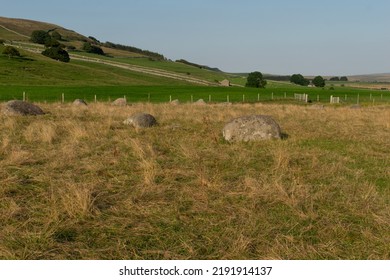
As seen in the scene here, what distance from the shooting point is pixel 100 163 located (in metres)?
8.55

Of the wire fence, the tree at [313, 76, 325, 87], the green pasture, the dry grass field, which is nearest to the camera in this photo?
the dry grass field

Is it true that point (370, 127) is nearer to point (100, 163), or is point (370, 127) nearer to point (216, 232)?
point (100, 163)

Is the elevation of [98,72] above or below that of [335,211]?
above

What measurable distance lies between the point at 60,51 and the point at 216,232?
103m

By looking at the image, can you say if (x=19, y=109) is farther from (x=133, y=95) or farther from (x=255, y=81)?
(x=255, y=81)

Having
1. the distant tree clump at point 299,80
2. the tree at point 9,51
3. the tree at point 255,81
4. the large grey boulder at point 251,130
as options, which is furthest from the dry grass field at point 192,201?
the distant tree clump at point 299,80

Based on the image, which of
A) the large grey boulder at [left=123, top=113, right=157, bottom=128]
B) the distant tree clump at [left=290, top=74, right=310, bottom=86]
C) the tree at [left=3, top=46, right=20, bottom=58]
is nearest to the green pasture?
the tree at [left=3, top=46, right=20, bottom=58]

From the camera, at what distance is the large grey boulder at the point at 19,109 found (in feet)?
56.3

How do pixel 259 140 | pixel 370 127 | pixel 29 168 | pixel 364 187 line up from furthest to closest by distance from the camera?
1. pixel 370 127
2. pixel 259 140
3. pixel 29 168
4. pixel 364 187

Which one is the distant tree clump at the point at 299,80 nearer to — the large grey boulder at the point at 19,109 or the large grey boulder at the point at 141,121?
the large grey boulder at the point at 19,109

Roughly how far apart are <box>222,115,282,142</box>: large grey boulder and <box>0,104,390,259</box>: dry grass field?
105 cm

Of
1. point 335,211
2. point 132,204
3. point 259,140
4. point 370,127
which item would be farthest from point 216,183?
point 370,127

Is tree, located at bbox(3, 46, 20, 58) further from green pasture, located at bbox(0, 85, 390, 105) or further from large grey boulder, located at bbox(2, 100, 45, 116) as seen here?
large grey boulder, located at bbox(2, 100, 45, 116)

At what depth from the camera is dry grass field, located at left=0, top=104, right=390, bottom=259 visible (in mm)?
4438
